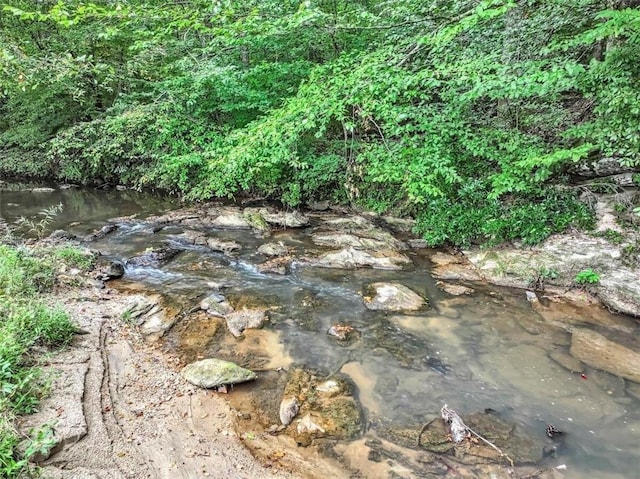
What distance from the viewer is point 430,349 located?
5168mm

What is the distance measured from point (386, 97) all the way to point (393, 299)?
11.1 feet

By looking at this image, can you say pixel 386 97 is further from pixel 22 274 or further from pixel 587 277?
pixel 22 274

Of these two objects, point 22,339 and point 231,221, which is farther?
point 231,221

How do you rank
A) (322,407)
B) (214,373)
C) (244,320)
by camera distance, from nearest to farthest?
(322,407) < (214,373) < (244,320)

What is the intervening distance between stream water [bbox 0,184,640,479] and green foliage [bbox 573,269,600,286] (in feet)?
1.67

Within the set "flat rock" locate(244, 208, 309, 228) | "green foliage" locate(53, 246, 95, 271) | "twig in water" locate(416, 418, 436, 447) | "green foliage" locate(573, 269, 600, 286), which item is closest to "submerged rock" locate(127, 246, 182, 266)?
"green foliage" locate(53, 246, 95, 271)

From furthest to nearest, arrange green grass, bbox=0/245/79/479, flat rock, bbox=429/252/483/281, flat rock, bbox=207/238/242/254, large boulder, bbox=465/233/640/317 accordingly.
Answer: flat rock, bbox=207/238/242/254 → flat rock, bbox=429/252/483/281 → large boulder, bbox=465/233/640/317 → green grass, bbox=0/245/79/479

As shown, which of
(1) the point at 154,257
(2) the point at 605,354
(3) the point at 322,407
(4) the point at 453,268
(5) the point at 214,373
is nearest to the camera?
(3) the point at 322,407

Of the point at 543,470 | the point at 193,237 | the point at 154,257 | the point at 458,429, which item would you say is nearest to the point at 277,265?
the point at 154,257

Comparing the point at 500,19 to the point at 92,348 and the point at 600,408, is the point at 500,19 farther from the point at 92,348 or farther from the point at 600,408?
the point at 92,348

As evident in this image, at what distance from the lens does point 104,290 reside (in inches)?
255

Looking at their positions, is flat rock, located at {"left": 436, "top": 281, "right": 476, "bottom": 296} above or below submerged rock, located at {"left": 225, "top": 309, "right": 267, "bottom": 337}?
below

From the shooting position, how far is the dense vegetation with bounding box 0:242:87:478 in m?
2.68

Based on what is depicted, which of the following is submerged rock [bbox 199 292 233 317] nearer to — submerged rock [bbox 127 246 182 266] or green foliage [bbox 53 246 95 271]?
submerged rock [bbox 127 246 182 266]
